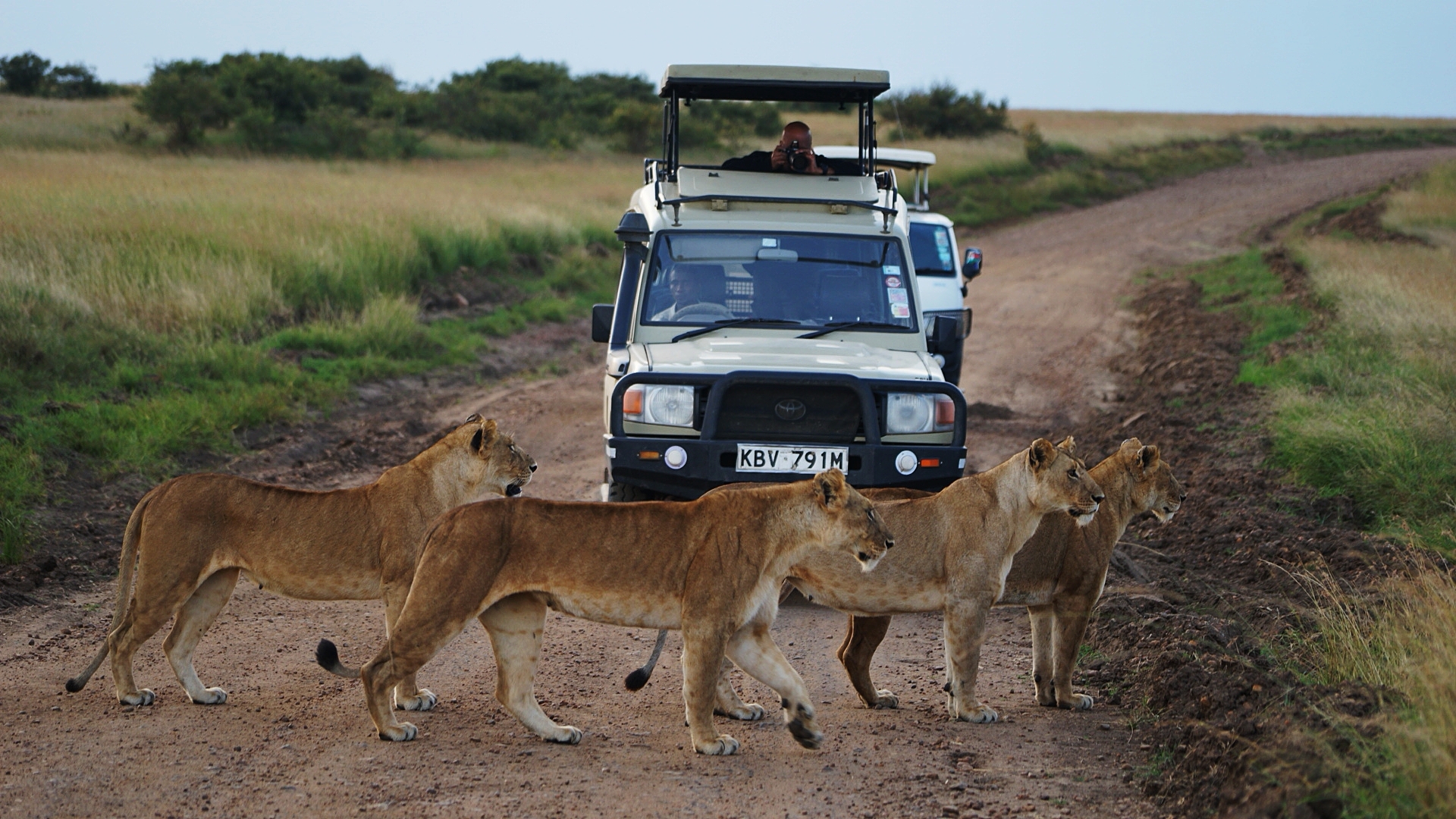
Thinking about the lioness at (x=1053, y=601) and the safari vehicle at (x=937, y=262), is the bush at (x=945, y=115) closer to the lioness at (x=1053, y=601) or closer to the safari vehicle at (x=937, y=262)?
the safari vehicle at (x=937, y=262)

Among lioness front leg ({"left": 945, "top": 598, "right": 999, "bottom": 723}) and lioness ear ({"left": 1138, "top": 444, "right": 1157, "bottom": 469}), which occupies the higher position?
lioness ear ({"left": 1138, "top": 444, "right": 1157, "bottom": 469})

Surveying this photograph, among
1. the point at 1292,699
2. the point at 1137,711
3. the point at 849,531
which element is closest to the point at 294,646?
the point at 849,531

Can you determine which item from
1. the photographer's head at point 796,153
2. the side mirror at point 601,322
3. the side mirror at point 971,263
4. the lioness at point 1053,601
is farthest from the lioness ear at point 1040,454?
the side mirror at point 971,263

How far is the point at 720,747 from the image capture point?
15.3 feet

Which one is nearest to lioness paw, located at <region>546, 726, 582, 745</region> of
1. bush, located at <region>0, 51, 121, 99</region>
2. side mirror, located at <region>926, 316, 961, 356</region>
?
side mirror, located at <region>926, 316, 961, 356</region>

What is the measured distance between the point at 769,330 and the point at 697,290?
20.5 inches

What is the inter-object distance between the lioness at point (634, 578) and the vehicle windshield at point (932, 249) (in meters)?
8.18

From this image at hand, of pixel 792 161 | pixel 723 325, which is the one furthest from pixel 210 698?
pixel 792 161

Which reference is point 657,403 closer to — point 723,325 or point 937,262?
point 723,325

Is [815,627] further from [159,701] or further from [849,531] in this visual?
[159,701]

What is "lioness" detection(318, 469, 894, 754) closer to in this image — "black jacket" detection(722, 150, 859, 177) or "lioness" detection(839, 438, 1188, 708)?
"lioness" detection(839, 438, 1188, 708)

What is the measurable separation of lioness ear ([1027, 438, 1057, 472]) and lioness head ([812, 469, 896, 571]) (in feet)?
2.74

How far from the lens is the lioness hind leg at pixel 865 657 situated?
211 inches

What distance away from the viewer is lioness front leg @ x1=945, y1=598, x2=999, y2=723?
5125mm
